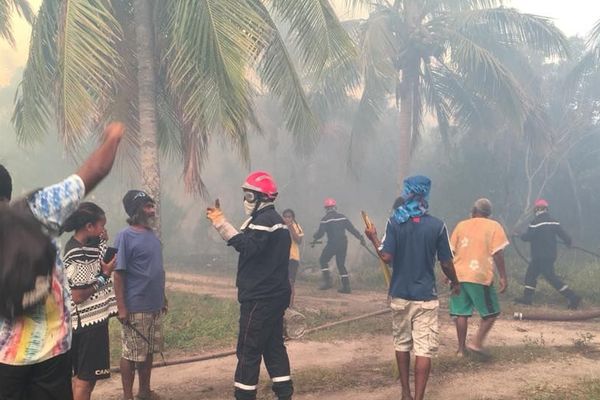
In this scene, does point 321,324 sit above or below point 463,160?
below

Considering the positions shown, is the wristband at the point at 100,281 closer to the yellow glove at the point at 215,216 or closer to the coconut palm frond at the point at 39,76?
the yellow glove at the point at 215,216

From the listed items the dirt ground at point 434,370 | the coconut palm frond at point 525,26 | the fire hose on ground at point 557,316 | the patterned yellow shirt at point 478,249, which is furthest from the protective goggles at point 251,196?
the coconut palm frond at point 525,26

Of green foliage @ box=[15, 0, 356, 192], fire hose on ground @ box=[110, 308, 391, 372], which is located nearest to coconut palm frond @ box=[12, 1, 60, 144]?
green foliage @ box=[15, 0, 356, 192]

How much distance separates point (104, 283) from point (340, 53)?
5661 millimetres

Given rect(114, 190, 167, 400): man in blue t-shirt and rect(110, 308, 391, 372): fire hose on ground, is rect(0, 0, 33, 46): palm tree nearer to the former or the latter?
rect(114, 190, 167, 400): man in blue t-shirt

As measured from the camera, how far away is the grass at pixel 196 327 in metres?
6.65

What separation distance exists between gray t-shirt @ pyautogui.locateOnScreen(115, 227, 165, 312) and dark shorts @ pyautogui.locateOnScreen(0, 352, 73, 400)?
1953mm

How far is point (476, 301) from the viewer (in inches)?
223

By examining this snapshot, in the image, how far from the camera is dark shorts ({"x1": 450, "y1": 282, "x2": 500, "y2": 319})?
5.61 m

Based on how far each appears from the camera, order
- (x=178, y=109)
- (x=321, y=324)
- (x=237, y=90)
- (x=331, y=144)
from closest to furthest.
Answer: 1. (x=237, y=90)
2. (x=321, y=324)
3. (x=178, y=109)
4. (x=331, y=144)

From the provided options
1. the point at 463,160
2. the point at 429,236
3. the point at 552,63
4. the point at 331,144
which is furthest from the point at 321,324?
the point at 552,63

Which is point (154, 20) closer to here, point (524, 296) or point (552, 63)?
point (524, 296)

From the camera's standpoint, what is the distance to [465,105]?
1529 cm

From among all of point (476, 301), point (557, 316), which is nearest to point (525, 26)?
point (557, 316)
